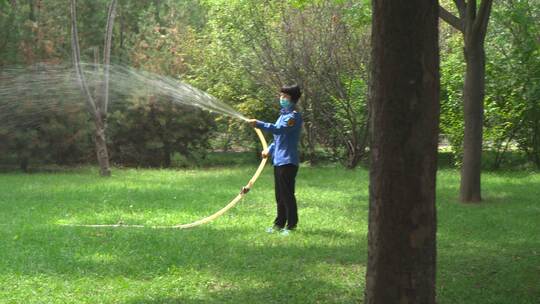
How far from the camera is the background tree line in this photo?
17.4m

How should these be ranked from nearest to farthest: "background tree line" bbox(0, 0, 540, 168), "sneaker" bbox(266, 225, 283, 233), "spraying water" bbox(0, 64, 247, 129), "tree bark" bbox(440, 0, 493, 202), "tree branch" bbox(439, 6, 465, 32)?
"sneaker" bbox(266, 225, 283, 233) → "tree bark" bbox(440, 0, 493, 202) → "tree branch" bbox(439, 6, 465, 32) → "spraying water" bbox(0, 64, 247, 129) → "background tree line" bbox(0, 0, 540, 168)

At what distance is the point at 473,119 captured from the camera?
1174cm

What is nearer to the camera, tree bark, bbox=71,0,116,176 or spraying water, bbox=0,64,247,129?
spraying water, bbox=0,64,247,129

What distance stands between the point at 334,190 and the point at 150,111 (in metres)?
8.28

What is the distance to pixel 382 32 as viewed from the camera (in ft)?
14.2

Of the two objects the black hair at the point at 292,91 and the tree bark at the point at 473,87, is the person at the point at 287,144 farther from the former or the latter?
the tree bark at the point at 473,87

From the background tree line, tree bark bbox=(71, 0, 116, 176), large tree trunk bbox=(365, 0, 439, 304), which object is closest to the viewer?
large tree trunk bbox=(365, 0, 439, 304)

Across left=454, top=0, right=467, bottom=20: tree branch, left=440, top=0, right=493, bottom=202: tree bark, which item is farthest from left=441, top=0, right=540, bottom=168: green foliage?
left=440, top=0, right=493, bottom=202: tree bark

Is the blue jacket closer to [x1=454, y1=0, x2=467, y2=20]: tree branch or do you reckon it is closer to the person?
the person

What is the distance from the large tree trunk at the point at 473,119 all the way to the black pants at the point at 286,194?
3.87 m

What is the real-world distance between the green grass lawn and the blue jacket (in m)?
0.92

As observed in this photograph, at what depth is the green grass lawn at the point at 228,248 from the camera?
250 inches

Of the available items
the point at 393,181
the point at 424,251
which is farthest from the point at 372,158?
the point at 424,251

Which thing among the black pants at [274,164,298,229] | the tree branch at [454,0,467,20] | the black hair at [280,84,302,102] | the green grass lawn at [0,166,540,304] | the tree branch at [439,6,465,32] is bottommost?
the green grass lawn at [0,166,540,304]
